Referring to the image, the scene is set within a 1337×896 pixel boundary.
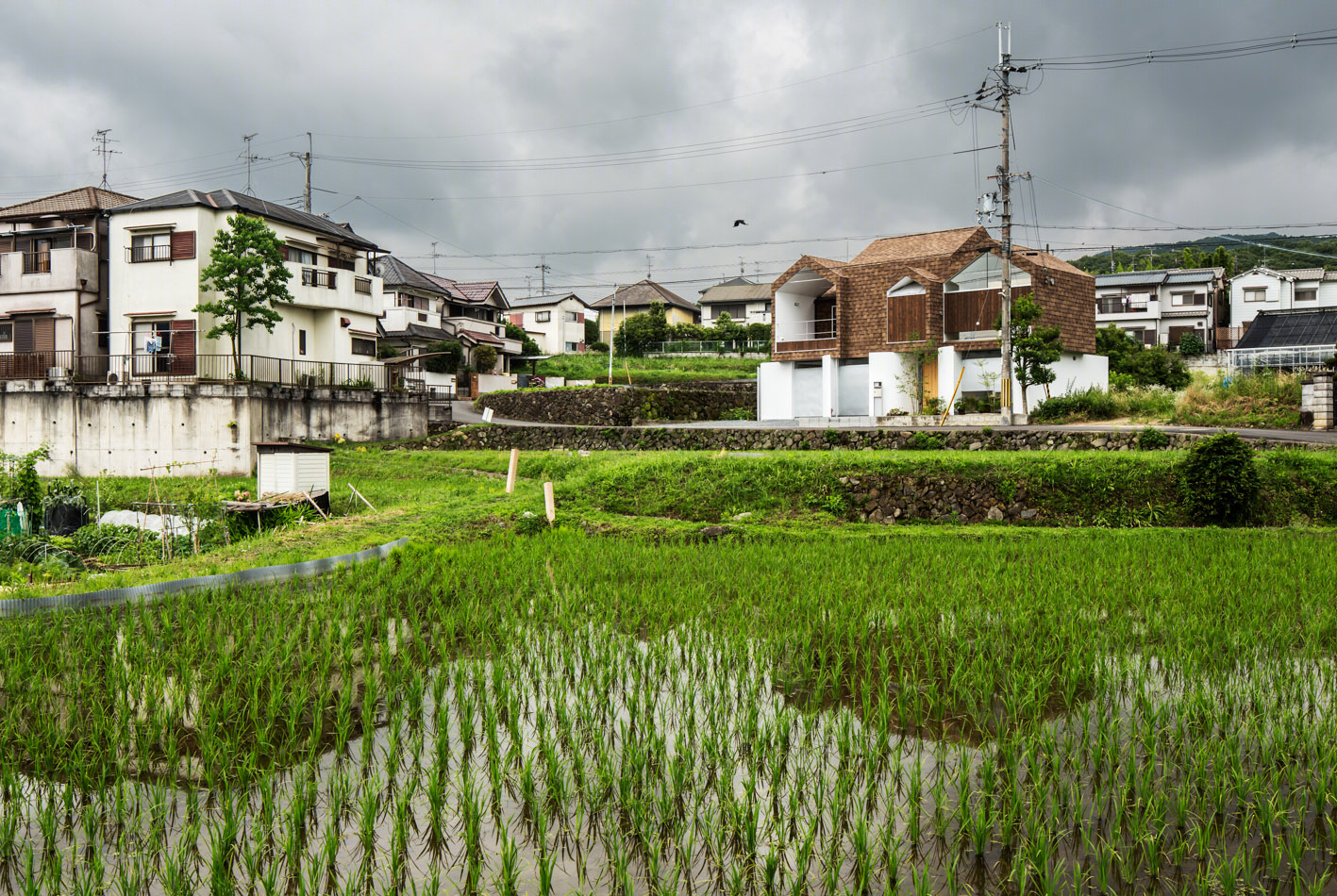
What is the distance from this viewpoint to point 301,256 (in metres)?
28.2

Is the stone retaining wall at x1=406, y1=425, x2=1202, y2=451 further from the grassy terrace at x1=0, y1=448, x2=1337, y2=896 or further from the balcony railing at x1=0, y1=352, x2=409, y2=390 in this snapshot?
the grassy terrace at x1=0, y1=448, x2=1337, y2=896

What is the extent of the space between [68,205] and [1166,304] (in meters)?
52.0

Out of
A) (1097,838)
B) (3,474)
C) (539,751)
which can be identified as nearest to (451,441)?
(3,474)

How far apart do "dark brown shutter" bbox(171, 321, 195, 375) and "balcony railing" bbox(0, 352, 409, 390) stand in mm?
27

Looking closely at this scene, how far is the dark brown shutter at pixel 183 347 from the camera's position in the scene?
24219 mm

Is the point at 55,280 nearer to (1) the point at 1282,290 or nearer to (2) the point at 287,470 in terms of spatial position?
(2) the point at 287,470

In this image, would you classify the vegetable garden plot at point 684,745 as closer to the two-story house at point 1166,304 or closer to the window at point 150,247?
the window at point 150,247

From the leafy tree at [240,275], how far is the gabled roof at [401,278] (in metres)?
18.7

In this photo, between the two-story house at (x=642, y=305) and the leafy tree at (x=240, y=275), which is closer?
the leafy tree at (x=240, y=275)

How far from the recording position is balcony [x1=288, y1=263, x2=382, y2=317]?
2750cm

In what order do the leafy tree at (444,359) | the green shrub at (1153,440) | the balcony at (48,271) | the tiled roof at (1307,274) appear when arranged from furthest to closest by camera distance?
1. the tiled roof at (1307,274)
2. the leafy tree at (444,359)
3. the balcony at (48,271)
4. the green shrub at (1153,440)

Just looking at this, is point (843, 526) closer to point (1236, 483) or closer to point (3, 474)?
point (1236, 483)

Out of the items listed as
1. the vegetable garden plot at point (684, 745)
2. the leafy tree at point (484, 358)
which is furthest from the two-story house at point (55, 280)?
the vegetable garden plot at point (684, 745)

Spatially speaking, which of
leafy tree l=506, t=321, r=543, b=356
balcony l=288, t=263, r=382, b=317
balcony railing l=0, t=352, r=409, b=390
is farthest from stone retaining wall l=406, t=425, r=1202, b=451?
leafy tree l=506, t=321, r=543, b=356
